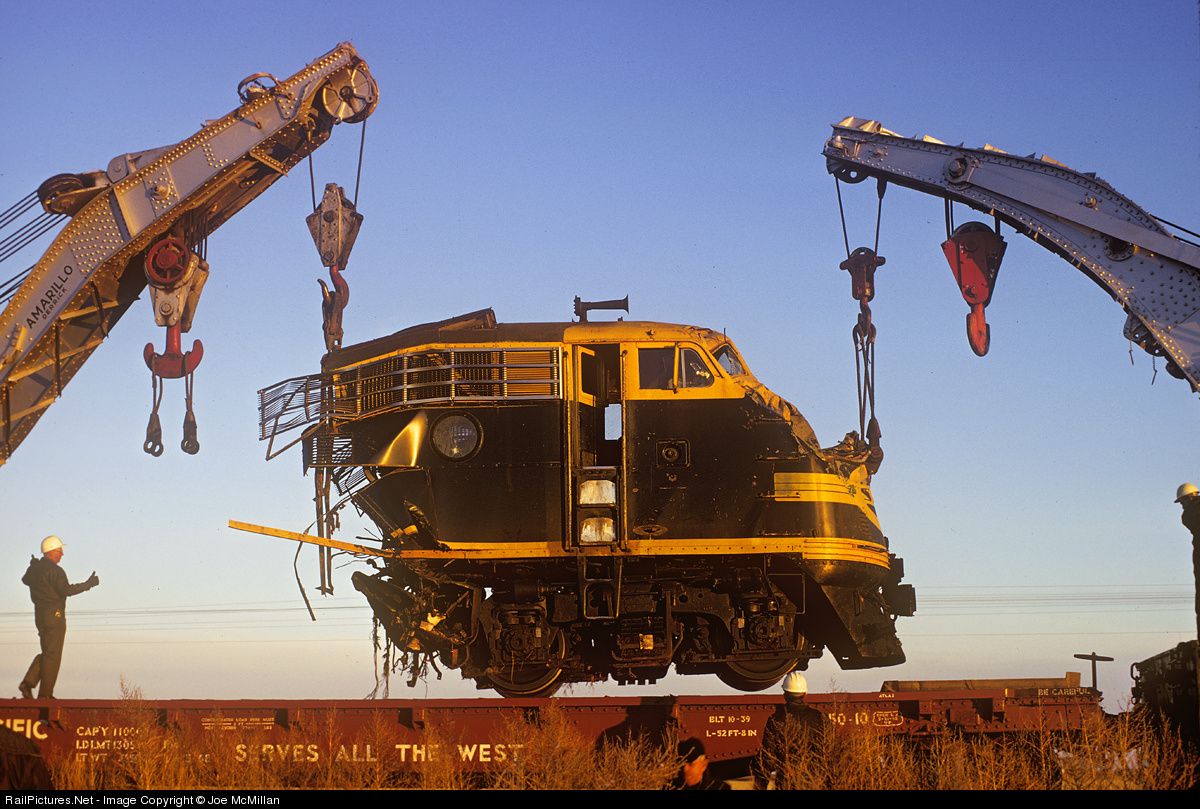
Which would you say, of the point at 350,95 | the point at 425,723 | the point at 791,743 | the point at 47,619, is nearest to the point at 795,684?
the point at 791,743

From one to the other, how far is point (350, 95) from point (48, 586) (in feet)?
33.9

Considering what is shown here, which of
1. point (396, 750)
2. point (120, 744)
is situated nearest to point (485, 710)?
point (396, 750)

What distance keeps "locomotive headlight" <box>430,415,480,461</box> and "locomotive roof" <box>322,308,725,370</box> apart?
108 centimetres

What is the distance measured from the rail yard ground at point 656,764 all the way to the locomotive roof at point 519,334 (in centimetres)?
515

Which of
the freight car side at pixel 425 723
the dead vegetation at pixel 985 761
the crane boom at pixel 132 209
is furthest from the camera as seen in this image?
the crane boom at pixel 132 209

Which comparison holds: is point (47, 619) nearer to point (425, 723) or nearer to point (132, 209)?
point (425, 723)

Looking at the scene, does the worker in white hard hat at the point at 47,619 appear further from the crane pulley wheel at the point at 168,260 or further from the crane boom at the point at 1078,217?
the crane boom at the point at 1078,217

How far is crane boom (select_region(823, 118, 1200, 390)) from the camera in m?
21.7

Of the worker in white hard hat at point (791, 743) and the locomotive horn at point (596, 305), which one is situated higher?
the locomotive horn at point (596, 305)

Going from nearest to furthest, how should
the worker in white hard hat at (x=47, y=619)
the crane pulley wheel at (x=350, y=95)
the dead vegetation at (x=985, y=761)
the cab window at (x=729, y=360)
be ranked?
the dead vegetation at (x=985, y=761) < the worker in white hard hat at (x=47, y=619) < the cab window at (x=729, y=360) < the crane pulley wheel at (x=350, y=95)

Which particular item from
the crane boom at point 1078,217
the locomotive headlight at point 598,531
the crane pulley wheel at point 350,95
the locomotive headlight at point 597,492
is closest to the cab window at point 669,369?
the locomotive headlight at point 597,492

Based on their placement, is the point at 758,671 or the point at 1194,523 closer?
the point at 1194,523

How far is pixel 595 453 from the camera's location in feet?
62.8

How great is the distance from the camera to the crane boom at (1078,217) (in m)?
21.7
